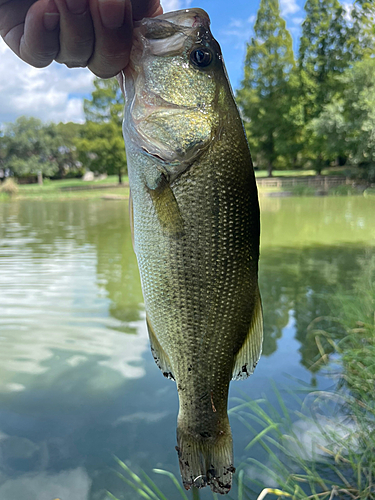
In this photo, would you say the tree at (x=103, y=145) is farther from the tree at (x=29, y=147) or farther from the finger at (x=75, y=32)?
the finger at (x=75, y=32)

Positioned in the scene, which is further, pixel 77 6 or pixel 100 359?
pixel 100 359

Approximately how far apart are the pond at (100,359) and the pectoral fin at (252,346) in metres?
3.06

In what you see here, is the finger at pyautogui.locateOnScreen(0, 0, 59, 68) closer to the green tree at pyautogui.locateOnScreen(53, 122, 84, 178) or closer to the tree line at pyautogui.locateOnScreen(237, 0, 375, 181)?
the tree line at pyautogui.locateOnScreen(237, 0, 375, 181)

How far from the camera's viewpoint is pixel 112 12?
136 centimetres

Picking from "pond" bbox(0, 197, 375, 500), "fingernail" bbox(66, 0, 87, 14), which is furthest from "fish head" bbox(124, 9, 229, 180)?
"pond" bbox(0, 197, 375, 500)

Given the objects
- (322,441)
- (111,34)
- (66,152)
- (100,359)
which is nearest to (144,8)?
(111,34)

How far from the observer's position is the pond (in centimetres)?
449

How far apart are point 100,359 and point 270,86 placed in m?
36.4

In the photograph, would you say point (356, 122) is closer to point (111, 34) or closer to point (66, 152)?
point (111, 34)

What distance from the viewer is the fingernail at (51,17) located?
1.37m

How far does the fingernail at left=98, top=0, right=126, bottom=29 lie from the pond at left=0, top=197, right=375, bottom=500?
3981 mm

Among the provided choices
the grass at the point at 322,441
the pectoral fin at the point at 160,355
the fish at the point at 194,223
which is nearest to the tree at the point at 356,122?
the grass at the point at 322,441

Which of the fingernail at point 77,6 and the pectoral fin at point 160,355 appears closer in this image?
the fingernail at point 77,6

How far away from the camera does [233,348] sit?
5.05 feet
